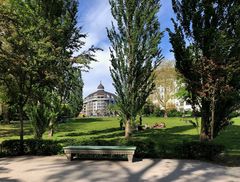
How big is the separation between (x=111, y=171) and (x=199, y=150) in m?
4.32

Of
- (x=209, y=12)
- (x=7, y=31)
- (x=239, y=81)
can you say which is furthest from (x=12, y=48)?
(x=239, y=81)

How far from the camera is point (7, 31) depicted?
14281 millimetres

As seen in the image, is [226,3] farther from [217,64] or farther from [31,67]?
[31,67]

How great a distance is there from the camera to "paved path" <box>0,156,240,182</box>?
10133 mm

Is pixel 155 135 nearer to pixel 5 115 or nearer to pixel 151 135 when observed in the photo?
pixel 151 135

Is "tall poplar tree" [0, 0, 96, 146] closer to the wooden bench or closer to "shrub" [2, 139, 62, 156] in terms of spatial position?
"shrub" [2, 139, 62, 156]

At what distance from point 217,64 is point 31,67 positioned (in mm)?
7829

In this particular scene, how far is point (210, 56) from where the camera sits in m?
14.4

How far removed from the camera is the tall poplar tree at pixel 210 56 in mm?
14086

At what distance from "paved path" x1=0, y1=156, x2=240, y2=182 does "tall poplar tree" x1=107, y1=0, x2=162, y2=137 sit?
21.5 ft

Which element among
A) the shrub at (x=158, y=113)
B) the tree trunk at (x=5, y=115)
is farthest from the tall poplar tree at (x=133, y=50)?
the shrub at (x=158, y=113)

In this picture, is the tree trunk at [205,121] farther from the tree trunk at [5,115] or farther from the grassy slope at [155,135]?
the tree trunk at [5,115]

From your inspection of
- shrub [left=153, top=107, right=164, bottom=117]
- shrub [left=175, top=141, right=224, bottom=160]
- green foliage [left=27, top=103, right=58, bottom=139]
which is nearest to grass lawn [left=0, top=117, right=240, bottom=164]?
green foliage [left=27, top=103, right=58, bottom=139]

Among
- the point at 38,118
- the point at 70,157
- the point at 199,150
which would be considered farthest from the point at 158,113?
the point at 70,157
